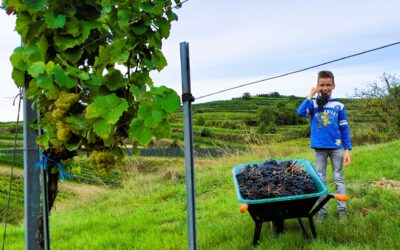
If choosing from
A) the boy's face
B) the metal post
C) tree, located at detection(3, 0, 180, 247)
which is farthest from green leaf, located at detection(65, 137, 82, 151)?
the boy's face

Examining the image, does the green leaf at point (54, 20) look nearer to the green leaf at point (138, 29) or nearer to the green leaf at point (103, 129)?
the green leaf at point (138, 29)

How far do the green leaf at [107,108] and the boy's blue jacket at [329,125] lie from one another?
230 cm

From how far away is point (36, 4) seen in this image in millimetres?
2166

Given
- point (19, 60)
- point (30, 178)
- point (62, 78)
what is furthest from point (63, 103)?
point (30, 178)

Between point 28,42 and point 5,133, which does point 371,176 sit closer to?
point 28,42

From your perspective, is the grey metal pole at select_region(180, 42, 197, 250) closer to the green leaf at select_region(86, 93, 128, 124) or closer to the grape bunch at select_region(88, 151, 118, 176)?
the green leaf at select_region(86, 93, 128, 124)

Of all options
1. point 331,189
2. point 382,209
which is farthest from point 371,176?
point 382,209

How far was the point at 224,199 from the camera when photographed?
226 inches

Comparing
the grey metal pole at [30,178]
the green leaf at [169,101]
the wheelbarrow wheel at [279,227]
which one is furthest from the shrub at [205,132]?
the green leaf at [169,101]

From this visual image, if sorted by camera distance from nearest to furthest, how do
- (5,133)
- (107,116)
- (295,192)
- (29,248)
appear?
(107,116), (29,248), (295,192), (5,133)

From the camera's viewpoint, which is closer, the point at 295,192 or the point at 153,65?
the point at 153,65

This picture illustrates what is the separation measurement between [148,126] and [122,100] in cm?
29

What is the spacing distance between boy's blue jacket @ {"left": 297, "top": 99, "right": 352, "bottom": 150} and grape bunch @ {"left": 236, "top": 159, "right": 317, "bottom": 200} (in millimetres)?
369

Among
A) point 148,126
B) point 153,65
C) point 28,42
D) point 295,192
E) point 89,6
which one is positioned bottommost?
point 295,192
